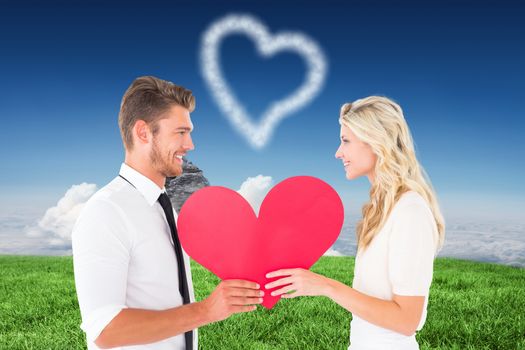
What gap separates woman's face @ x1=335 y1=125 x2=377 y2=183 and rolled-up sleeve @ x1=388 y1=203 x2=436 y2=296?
0.32 metres

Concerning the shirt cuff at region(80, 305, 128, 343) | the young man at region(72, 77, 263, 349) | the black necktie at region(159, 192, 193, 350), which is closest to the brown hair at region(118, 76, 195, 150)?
the young man at region(72, 77, 263, 349)

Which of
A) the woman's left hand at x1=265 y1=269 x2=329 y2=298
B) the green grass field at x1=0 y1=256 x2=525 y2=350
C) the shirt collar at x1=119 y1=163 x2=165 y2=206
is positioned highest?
the shirt collar at x1=119 y1=163 x2=165 y2=206

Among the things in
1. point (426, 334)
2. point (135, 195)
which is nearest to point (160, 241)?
point (135, 195)

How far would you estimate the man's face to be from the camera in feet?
8.10

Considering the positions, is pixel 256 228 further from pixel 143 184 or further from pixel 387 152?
pixel 387 152

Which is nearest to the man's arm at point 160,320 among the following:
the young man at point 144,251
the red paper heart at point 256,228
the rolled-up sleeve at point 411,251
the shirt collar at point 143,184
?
the young man at point 144,251

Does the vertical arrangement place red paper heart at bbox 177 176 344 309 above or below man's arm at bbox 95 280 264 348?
above

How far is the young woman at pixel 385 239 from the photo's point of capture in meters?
2.40

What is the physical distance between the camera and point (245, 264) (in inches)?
93.6

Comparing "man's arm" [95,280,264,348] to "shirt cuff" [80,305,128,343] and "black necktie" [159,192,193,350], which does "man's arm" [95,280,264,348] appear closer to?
"shirt cuff" [80,305,128,343]

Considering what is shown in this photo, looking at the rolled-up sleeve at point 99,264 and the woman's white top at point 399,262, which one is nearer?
the rolled-up sleeve at point 99,264

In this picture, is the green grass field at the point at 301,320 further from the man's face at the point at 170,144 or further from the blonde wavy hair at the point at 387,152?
the man's face at the point at 170,144

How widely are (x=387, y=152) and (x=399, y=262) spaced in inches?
21.8

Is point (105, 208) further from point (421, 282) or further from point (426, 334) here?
point (426, 334)
